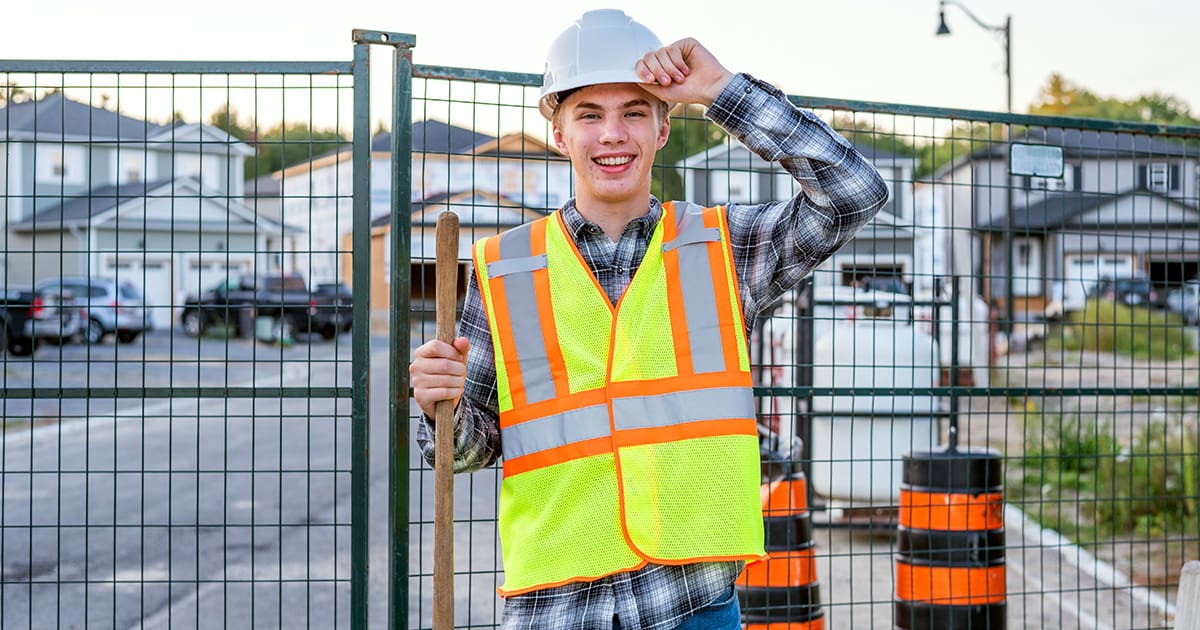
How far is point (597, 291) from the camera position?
8.87 ft

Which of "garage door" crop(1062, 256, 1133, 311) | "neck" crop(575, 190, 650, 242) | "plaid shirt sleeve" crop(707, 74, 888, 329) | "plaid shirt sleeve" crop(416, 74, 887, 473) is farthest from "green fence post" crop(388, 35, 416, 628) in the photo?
"garage door" crop(1062, 256, 1133, 311)

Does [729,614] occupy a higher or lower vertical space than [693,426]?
lower

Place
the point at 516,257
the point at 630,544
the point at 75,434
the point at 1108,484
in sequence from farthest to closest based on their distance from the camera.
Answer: the point at 75,434 → the point at 1108,484 → the point at 516,257 → the point at 630,544

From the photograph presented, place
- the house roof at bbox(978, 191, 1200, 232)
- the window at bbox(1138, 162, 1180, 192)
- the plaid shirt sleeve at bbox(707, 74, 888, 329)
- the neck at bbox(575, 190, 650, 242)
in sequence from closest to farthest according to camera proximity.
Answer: the plaid shirt sleeve at bbox(707, 74, 888, 329) → the neck at bbox(575, 190, 650, 242) → the house roof at bbox(978, 191, 1200, 232) → the window at bbox(1138, 162, 1180, 192)

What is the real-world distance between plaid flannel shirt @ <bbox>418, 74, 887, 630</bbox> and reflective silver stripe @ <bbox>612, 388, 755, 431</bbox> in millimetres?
271

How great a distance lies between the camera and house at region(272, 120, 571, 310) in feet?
12.2

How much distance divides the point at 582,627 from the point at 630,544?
0.67 feet

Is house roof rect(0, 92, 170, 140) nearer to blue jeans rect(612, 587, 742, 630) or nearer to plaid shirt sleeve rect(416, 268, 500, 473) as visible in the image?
plaid shirt sleeve rect(416, 268, 500, 473)

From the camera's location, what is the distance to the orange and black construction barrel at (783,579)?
182 inches

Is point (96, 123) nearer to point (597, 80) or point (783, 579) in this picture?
point (597, 80)

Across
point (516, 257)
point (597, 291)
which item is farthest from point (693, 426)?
point (516, 257)

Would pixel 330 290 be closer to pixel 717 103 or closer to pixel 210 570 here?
pixel 210 570

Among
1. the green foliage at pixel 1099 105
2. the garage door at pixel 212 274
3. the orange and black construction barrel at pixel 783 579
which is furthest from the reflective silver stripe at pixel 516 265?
the green foliage at pixel 1099 105

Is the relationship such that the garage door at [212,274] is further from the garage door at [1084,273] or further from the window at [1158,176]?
the window at [1158,176]
